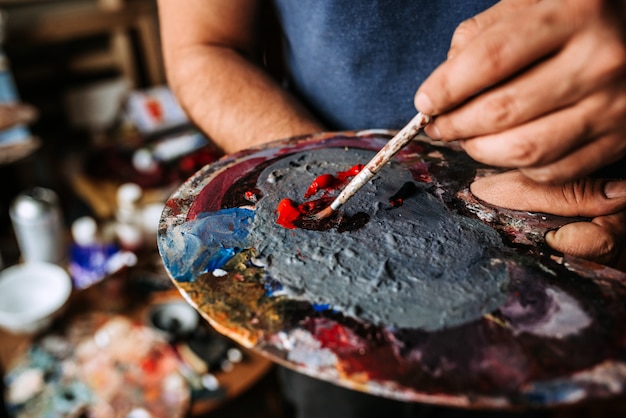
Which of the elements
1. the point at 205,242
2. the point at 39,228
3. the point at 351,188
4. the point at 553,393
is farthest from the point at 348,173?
the point at 39,228

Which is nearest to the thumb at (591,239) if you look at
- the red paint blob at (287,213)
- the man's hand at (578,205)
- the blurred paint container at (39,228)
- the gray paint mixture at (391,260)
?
the man's hand at (578,205)

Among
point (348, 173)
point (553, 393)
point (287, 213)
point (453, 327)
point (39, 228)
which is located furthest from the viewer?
point (39, 228)

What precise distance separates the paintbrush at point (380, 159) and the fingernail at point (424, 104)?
19 millimetres

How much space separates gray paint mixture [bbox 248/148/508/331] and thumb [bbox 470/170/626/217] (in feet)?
0.35

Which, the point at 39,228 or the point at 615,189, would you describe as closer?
the point at 615,189

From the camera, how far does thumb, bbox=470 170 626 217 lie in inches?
38.8

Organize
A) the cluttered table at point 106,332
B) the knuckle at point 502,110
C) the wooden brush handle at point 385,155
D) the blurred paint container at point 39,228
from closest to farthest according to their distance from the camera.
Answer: the knuckle at point 502,110 → the wooden brush handle at point 385,155 → the cluttered table at point 106,332 → the blurred paint container at point 39,228

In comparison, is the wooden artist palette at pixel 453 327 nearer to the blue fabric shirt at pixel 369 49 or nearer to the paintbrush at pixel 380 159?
the paintbrush at pixel 380 159

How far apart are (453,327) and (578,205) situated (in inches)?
17.0

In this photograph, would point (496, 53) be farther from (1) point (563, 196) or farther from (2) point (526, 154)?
(1) point (563, 196)

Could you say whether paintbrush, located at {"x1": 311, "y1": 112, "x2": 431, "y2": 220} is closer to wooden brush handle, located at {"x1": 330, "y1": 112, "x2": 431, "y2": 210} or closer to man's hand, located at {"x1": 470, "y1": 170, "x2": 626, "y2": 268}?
wooden brush handle, located at {"x1": 330, "y1": 112, "x2": 431, "y2": 210}

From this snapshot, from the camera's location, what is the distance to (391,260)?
2.91 ft

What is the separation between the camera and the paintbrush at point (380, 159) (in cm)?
90

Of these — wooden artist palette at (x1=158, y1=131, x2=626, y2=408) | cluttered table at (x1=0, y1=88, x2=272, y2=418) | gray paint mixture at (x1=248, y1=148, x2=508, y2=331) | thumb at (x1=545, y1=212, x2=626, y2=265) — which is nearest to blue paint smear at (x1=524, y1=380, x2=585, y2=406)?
wooden artist palette at (x1=158, y1=131, x2=626, y2=408)
